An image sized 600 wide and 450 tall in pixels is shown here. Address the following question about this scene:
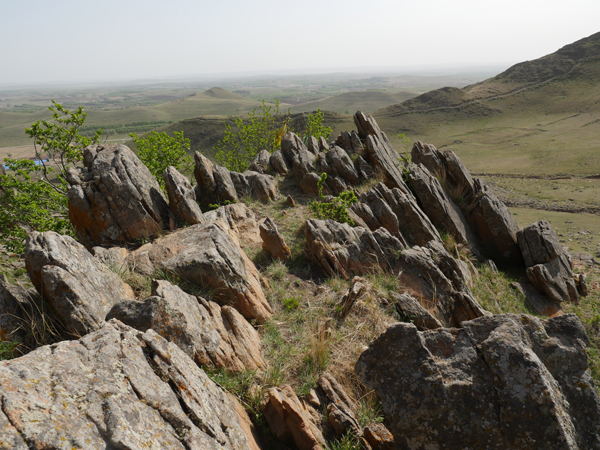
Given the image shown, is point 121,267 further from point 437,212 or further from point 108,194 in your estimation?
point 437,212

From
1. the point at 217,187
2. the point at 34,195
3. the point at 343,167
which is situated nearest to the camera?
the point at 217,187

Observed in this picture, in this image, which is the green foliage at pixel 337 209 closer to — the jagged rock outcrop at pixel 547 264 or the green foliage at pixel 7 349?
the jagged rock outcrop at pixel 547 264

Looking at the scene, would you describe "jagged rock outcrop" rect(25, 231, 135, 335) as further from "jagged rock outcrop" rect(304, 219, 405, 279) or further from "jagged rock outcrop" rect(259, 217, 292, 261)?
"jagged rock outcrop" rect(304, 219, 405, 279)

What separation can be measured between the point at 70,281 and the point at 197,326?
2467 millimetres

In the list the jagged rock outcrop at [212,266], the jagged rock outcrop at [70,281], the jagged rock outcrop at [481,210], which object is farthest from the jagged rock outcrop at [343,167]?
the jagged rock outcrop at [70,281]

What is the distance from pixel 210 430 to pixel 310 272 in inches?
321

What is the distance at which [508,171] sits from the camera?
175ft

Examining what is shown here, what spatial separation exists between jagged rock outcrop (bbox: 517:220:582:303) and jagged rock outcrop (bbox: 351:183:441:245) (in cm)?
487

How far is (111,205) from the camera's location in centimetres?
1145

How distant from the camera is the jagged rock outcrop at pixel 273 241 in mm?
12812

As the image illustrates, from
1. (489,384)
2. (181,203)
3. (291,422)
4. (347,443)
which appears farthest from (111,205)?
(489,384)

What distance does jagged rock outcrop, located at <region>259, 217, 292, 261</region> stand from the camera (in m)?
12.8

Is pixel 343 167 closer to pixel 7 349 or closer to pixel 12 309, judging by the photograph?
pixel 12 309

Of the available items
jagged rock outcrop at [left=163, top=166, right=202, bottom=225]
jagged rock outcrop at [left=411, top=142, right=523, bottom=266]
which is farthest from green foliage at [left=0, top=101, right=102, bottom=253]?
jagged rock outcrop at [left=411, top=142, right=523, bottom=266]
